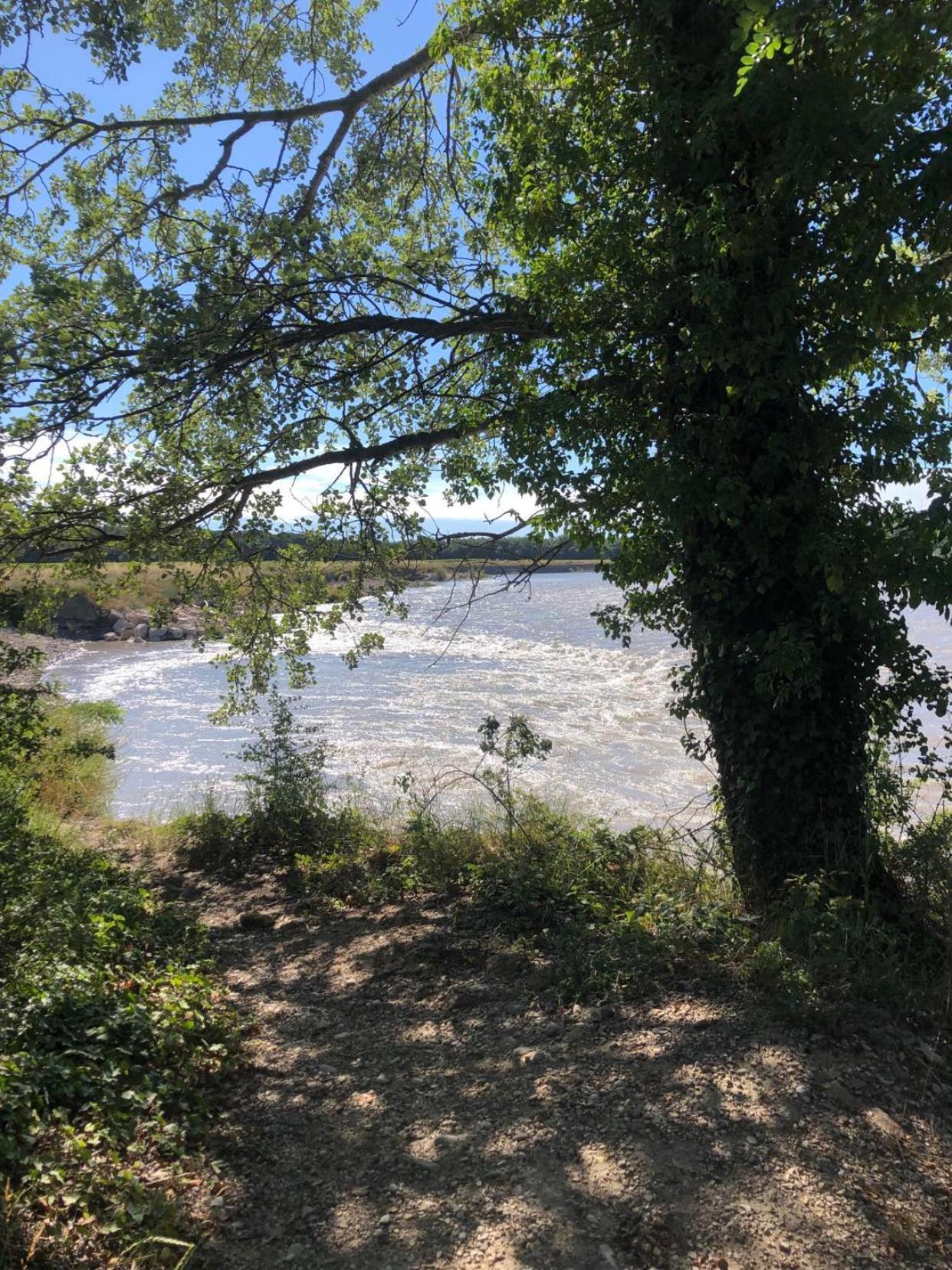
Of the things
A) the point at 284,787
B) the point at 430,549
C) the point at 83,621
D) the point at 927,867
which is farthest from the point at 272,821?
the point at 83,621

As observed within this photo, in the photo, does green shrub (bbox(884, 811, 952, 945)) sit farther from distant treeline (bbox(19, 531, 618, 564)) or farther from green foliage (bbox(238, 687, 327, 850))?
green foliage (bbox(238, 687, 327, 850))

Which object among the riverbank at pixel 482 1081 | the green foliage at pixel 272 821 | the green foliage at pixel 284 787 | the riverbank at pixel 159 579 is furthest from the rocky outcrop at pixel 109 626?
the riverbank at pixel 482 1081

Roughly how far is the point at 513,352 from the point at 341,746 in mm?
10941

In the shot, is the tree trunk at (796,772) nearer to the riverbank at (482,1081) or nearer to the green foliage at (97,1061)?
the riverbank at (482,1081)

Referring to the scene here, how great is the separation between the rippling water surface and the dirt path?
3453 millimetres

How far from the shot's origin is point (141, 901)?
5.43 metres

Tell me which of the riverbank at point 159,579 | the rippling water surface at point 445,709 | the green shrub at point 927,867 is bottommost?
the rippling water surface at point 445,709

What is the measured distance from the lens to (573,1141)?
317cm

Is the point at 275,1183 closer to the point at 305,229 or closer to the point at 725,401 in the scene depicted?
the point at 725,401

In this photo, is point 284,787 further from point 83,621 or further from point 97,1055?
point 83,621

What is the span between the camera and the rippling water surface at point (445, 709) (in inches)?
515

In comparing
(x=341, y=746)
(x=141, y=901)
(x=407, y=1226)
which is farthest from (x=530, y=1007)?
(x=341, y=746)

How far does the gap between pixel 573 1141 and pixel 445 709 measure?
1581cm

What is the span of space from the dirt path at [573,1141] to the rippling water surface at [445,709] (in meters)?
3.45
